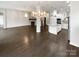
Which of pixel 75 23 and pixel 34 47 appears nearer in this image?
pixel 34 47

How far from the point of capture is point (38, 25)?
917 cm

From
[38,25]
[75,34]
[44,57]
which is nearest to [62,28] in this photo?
[38,25]

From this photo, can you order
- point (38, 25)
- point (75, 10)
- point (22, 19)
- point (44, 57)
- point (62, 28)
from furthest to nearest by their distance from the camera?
1. point (22, 19)
2. point (62, 28)
3. point (38, 25)
4. point (75, 10)
5. point (44, 57)

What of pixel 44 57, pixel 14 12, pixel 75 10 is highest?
pixel 14 12

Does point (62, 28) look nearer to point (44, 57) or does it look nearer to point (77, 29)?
point (77, 29)

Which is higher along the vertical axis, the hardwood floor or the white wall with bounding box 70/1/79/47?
the white wall with bounding box 70/1/79/47

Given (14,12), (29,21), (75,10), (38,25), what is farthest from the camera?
(29,21)

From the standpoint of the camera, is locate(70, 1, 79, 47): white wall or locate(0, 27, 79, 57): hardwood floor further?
locate(70, 1, 79, 47): white wall

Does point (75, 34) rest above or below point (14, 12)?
below

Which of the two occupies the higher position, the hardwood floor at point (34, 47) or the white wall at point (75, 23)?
the white wall at point (75, 23)

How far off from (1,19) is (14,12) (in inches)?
71.8

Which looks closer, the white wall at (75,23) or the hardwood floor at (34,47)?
the hardwood floor at (34,47)

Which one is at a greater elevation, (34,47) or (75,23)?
(75,23)

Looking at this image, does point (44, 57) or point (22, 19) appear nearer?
point (44, 57)
